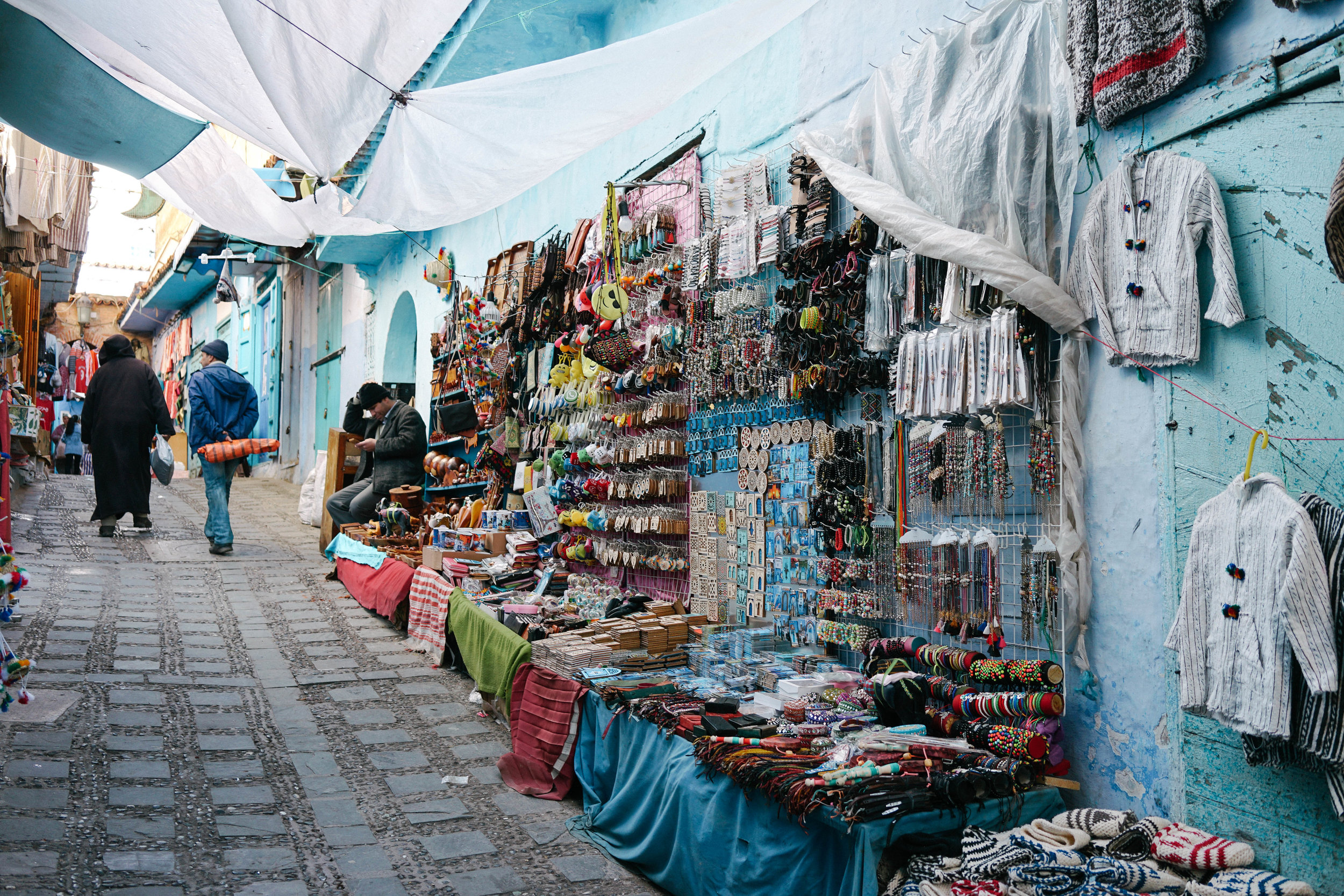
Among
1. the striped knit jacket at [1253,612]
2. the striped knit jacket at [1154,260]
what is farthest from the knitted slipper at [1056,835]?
the striped knit jacket at [1154,260]

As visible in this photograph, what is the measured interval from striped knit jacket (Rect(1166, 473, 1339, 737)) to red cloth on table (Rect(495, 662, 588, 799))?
2.38 m

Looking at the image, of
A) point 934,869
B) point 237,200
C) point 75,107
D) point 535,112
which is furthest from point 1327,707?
point 237,200

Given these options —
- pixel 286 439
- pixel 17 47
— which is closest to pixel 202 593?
pixel 17 47

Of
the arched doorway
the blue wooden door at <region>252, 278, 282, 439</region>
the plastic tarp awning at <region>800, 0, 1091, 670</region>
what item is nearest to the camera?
the plastic tarp awning at <region>800, 0, 1091, 670</region>

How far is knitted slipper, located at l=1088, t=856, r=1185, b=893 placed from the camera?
6.90ft

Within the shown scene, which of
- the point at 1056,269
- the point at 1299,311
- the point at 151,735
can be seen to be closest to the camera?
the point at 1299,311

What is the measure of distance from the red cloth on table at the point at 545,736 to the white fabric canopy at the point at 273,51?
9.11 feet

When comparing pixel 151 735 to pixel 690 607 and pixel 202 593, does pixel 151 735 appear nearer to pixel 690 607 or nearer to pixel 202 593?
pixel 690 607

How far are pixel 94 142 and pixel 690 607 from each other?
4.38 meters

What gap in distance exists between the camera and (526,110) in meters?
4.33

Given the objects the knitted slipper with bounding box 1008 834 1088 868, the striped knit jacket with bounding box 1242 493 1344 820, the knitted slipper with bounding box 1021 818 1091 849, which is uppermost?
the striped knit jacket with bounding box 1242 493 1344 820

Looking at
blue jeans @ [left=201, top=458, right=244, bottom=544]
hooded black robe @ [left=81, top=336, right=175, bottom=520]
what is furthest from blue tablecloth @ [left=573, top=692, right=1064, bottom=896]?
hooded black robe @ [left=81, top=336, right=175, bottom=520]

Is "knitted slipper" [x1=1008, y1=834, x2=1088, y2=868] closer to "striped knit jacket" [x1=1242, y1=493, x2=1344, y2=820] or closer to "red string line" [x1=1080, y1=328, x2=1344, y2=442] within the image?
"striped knit jacket" [x1=1242, y1=493, x2=1344, y2=820]

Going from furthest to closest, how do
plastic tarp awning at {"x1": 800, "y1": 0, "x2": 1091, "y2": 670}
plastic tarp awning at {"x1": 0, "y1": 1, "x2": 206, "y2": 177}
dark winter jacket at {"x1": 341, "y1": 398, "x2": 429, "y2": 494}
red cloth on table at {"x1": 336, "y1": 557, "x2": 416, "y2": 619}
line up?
dark winter jacket at {"x1": 341, "y1": 398, "x2": 429, "y2": 494} → red cloth on table at {"x1": 336, "y1": 557, "x2": 416, "y2": 619} → plastic tarp awning at {"x1": 0, "y1": 1, "x2": 206, "y2": 177} → plastic tarp awning at {"x1": 800, "y1": 0, "x2": 1091, "y2": 670}
